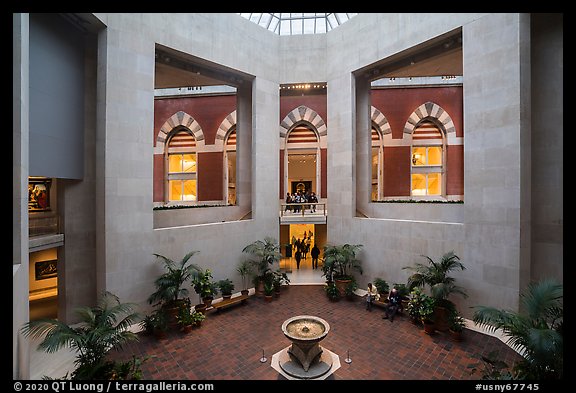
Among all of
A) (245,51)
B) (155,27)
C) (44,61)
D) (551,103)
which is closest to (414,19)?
(551,103)

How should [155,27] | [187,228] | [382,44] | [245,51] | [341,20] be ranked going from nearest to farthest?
[155,27] → [187,228] → [382,44] → [245,51] → [341,20]

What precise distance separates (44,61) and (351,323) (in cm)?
1273

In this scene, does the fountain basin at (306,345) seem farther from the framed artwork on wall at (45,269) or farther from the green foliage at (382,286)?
the framed artwork on wall at (45,269)

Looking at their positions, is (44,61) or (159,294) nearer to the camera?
(44,61)

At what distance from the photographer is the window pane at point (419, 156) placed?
17375 mm

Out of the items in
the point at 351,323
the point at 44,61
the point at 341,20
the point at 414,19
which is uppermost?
the point at 341,20

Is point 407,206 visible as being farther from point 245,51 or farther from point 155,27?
point 155,27

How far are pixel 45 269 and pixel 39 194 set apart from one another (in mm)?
4261

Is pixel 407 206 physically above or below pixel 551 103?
below

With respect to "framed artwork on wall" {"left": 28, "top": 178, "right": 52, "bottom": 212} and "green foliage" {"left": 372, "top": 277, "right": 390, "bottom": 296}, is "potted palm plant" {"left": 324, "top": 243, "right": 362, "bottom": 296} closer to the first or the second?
"green foliage" {"left": 372, "top": 277, "right": 390, "bottom": 296}

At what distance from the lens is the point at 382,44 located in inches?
444

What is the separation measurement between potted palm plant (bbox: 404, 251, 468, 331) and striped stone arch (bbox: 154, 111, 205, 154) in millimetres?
16012

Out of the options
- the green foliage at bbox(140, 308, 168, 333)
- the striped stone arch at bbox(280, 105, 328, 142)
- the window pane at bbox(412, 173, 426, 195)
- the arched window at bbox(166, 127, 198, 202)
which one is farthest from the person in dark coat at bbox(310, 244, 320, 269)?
the arched window at bbox(166, 127, 198, 202)
